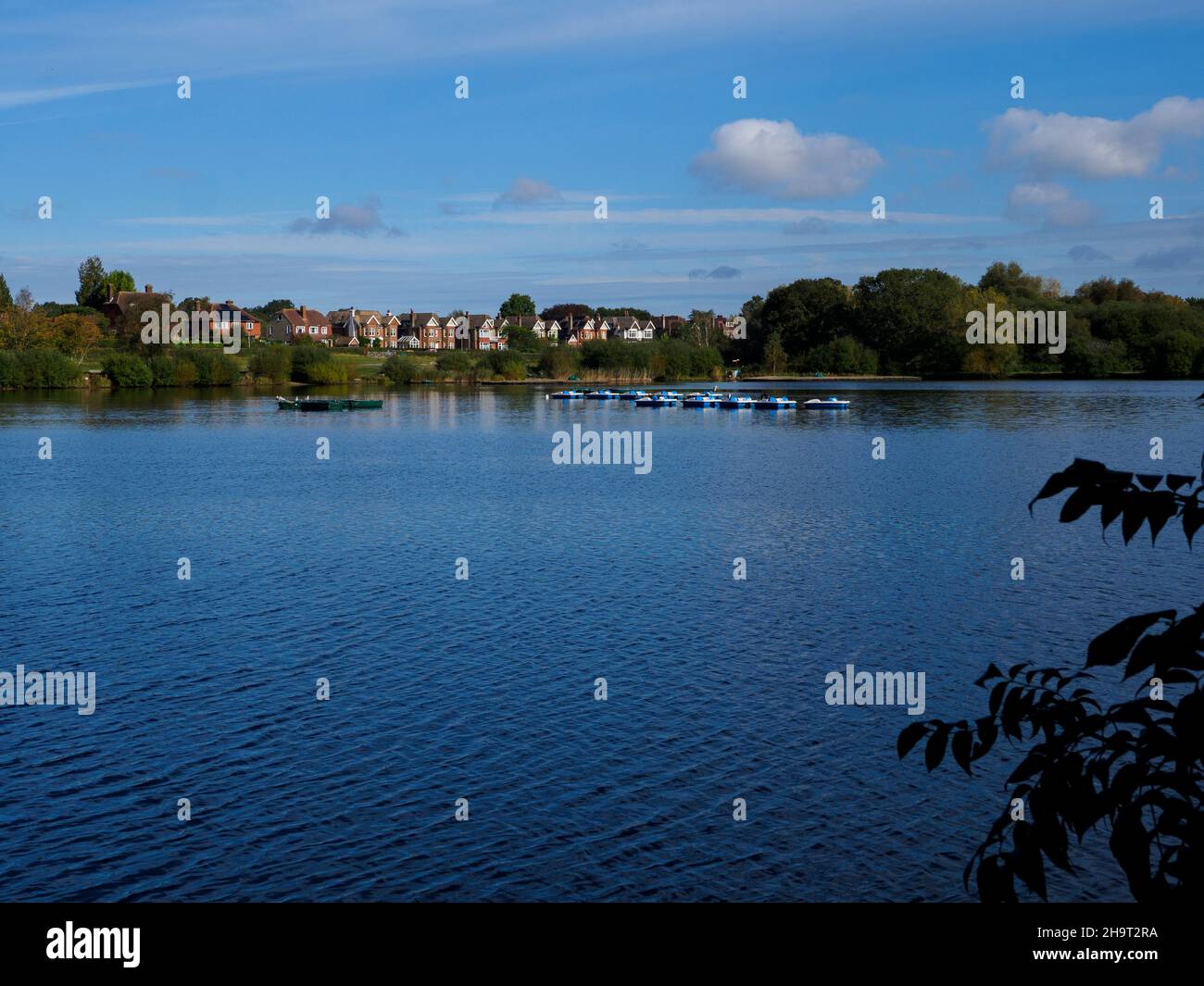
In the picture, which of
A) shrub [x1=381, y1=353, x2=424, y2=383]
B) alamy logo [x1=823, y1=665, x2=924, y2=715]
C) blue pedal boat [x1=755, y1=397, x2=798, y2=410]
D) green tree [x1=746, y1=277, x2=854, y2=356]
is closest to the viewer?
alamy logo [x1=823, y1=665, x2=924, y2=715]

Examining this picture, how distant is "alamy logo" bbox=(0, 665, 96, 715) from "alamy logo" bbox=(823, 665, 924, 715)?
13.1 meters

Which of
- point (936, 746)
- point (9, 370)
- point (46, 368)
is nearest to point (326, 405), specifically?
point (46, 368)

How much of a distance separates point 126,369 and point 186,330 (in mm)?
13173

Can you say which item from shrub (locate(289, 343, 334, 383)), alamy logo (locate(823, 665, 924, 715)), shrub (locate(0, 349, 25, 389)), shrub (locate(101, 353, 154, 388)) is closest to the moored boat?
shrub (locate(289, 343, 334, 383))

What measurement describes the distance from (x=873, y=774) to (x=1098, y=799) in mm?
12888

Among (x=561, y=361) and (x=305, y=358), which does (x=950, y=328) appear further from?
(x=305, y=358)

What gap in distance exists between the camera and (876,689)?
2084 centimetres

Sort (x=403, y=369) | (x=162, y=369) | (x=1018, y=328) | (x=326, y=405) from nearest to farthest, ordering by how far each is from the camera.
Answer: (x=326, y=405) < (x=162, y=369) < (x=403, y=369) < (x=1018, y=328)

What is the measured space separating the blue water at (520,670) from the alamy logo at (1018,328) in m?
98.7

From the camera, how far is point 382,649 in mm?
23906

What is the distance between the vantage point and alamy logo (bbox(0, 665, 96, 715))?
20.2 meters
